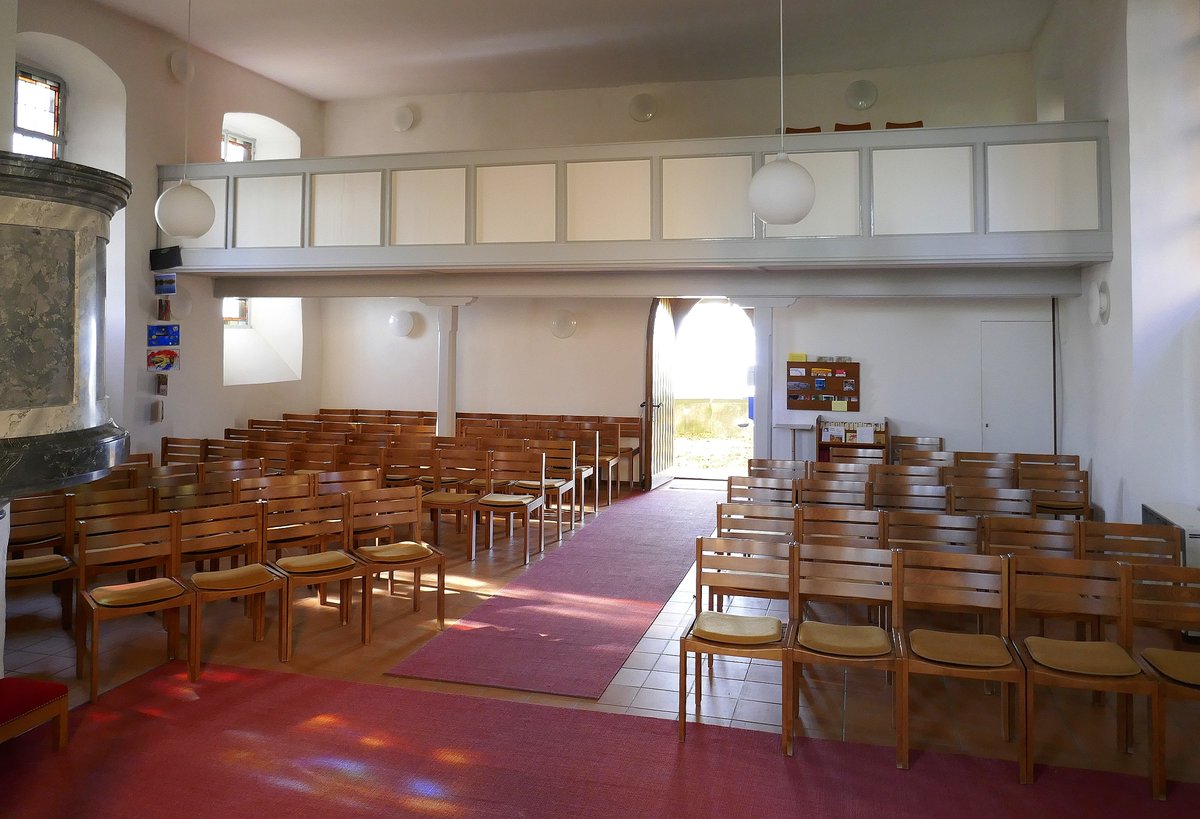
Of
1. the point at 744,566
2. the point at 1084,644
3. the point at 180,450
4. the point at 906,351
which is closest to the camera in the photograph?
the point at 1084,644

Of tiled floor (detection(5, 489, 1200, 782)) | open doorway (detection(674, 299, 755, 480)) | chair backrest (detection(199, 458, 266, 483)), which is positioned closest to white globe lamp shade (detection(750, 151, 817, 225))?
tiled floor (detection(5, 489, 1200, 782))

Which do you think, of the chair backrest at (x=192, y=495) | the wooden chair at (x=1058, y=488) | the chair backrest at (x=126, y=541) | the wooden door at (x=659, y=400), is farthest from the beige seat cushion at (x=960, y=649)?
the wooden door at (x=659, y=400)

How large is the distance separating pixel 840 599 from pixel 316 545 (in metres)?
3.71

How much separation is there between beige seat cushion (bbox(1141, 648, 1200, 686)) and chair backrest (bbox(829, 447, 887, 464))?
4.60m

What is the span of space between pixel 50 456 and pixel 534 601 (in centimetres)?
394

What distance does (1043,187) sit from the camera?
7.24m

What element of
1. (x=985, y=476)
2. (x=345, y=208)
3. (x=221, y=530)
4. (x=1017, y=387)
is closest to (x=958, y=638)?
(x=985, y=476)

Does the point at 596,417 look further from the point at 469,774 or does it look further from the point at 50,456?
the point at 50,456

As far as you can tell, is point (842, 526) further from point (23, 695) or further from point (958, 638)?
point (23, 695)

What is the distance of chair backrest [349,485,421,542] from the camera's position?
5699mm

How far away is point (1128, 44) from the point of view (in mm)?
6230

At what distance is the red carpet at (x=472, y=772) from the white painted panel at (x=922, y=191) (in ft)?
16.7

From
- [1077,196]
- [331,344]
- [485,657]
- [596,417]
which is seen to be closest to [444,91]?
[331,344]

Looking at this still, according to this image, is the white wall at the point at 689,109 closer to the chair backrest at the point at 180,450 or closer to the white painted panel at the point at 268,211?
the white painted panel at the point at 268,211
